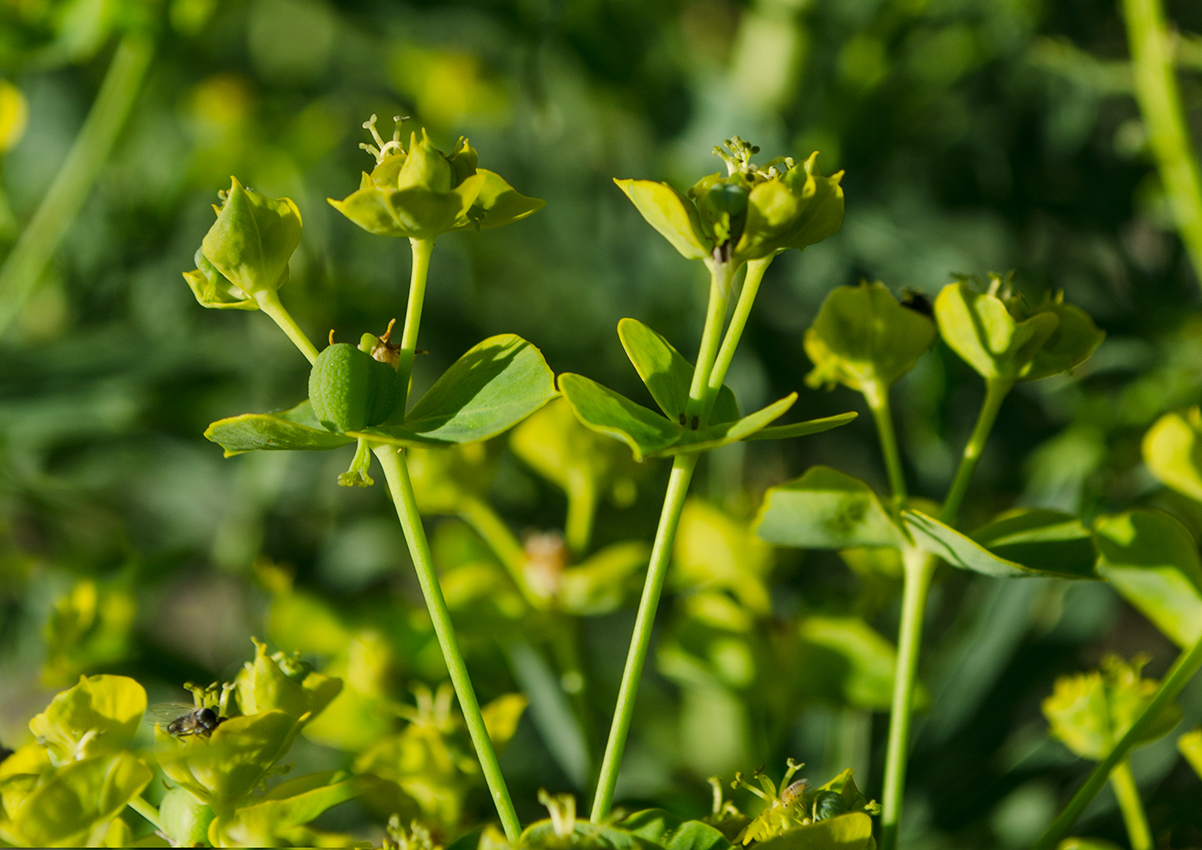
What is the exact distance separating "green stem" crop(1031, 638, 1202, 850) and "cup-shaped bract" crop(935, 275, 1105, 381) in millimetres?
123

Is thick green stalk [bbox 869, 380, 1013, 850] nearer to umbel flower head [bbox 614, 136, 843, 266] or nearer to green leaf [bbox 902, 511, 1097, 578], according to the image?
green leaf [bbox 902, 511, 1097, 578]

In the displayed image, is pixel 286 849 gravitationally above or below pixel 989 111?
below

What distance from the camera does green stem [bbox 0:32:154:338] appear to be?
2.51 ft

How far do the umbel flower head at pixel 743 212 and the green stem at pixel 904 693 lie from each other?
148 millimetres

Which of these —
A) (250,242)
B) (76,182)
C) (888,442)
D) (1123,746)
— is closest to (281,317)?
(250,242)

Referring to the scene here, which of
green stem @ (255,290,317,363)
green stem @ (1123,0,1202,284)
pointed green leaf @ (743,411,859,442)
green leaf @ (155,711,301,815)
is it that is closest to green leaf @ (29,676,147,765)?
green leaf @ (155,711,301,815)

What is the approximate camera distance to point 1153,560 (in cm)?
42

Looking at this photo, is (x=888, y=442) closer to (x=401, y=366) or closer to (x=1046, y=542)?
(x=1046, y=542)

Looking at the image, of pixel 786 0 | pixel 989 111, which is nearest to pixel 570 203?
pixel 786 0

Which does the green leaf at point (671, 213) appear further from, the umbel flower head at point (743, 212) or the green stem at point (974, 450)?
the green stem at point (974, 450)

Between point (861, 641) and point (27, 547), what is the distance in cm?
88

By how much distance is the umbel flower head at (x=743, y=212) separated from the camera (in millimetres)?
313

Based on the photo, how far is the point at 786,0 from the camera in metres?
0.84

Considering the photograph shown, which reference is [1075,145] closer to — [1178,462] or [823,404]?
[823,404]
